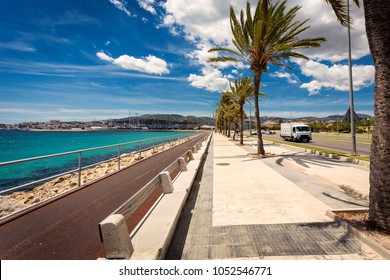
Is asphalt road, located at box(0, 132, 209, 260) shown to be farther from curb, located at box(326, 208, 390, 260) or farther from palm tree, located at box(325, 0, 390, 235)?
palm tree, located at box(325, 0, 390, 235)

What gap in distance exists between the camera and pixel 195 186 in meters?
8.72

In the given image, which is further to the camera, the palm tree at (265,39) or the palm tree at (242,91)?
the palm tree at (242,91)

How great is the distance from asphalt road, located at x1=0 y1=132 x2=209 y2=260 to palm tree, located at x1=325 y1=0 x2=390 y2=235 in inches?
195

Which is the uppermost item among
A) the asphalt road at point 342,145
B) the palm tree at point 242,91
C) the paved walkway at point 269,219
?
the palm tree at point 242,91

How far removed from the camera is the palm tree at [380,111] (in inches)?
167

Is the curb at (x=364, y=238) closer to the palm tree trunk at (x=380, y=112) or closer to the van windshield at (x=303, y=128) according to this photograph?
the palm tree trunk at (x=380, y=112)

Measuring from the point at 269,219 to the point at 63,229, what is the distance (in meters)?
4.40

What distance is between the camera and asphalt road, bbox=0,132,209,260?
3.97 meters

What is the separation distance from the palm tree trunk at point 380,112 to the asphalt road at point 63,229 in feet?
16.2

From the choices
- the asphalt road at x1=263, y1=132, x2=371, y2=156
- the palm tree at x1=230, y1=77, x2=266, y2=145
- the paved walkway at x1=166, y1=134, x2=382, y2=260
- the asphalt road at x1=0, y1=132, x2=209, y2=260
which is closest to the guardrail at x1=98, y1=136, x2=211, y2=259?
the paved walkway at x1=166, y1=134, x2=382, y2=260

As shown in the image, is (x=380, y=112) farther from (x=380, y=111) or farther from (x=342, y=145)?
(x=342, y=145)

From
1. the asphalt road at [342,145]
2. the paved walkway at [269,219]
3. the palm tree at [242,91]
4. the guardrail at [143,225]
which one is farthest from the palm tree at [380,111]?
the palm tree at [242,91]

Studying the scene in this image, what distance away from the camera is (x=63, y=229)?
4926 millimetres
